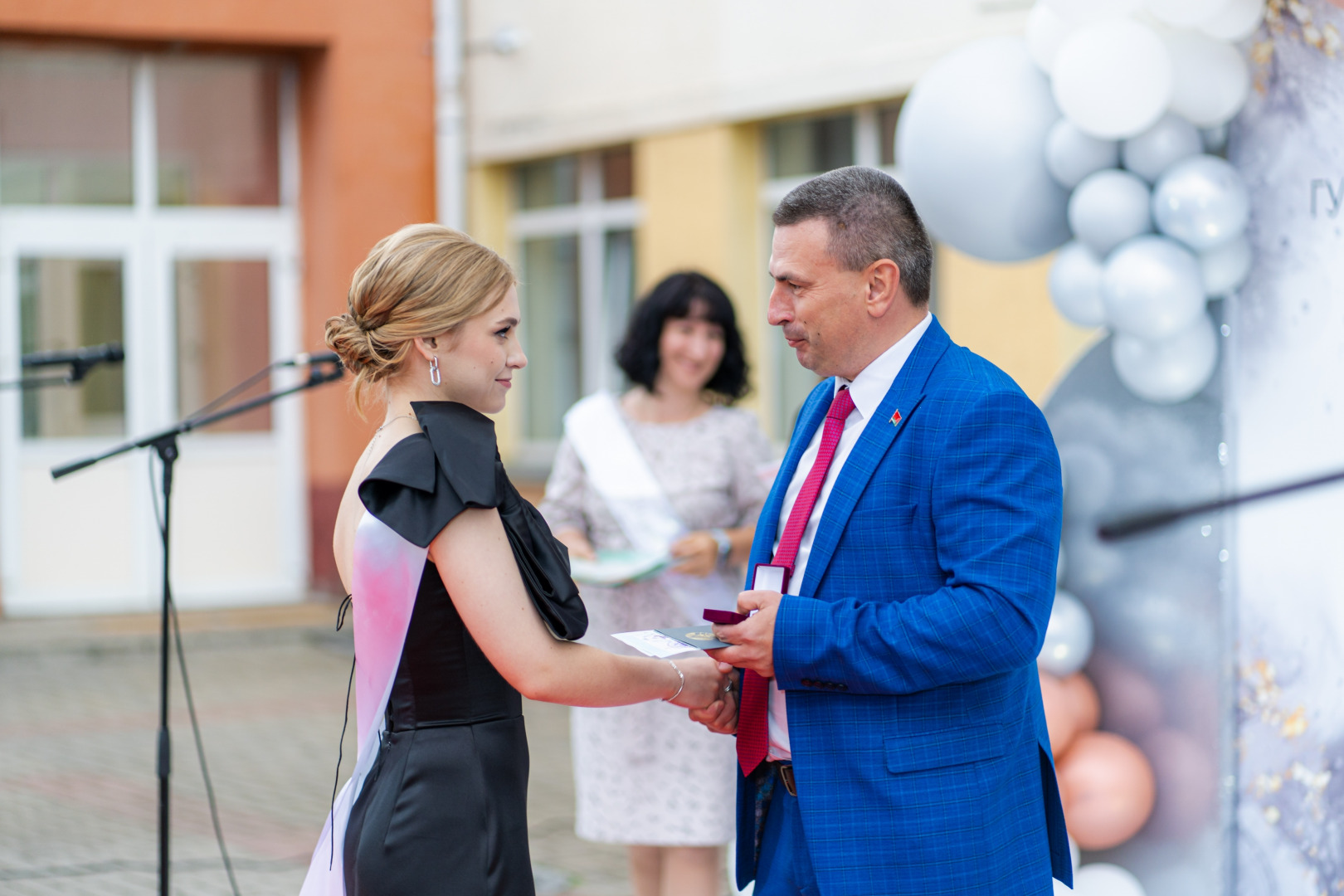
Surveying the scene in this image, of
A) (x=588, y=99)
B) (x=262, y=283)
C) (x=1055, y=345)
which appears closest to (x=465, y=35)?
(x=588, y=99)

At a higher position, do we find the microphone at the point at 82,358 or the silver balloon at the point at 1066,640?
the microphone at the point at 82,358

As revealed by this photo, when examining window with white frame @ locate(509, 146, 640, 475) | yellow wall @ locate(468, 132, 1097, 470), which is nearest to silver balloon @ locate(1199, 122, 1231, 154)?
yellow wall @ locate(468, 132, 1097, 470)

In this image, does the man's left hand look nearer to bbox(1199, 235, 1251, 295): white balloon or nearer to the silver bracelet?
the silver bracelet

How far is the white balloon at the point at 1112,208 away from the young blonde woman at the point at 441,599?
168 cm

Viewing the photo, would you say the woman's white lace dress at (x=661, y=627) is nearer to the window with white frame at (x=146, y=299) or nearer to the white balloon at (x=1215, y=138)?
the white balloon at (x=1215, y=138)

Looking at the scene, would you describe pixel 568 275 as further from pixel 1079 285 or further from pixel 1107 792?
pixel 1107 792

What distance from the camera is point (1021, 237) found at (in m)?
3.65

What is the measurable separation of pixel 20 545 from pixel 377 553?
9392 millimetres

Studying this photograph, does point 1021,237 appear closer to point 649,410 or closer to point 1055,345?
point 649,410

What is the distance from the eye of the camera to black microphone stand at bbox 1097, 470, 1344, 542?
327 centimetres

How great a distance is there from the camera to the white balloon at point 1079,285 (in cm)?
352

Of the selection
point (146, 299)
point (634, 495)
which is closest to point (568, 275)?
point (146, 299)

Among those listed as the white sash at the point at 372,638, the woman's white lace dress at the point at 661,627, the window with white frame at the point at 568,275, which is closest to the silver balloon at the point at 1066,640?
the woman's white lace dress at the point at 661,627

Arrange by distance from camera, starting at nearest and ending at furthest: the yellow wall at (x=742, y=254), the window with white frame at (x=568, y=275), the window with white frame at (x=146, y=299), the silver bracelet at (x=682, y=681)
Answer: the silver bracelet at (x=682, y=681) → the yellow wall at (x=742, y=254) → the window with white frame at (x=568, y=275) → the window with white frame at (x=146, y=299)
